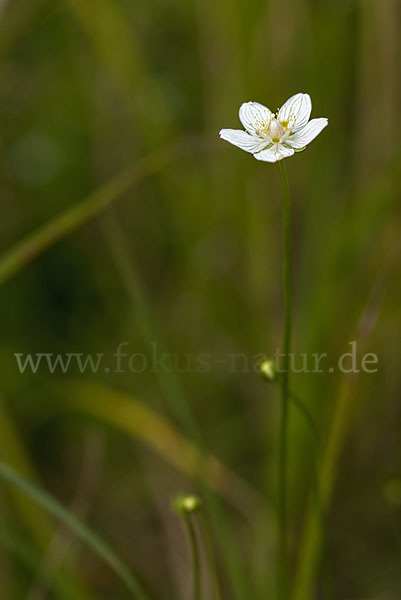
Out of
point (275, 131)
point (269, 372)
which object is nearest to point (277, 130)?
point (275, 131)

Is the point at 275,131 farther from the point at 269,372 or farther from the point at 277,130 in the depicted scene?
the point at 269,372

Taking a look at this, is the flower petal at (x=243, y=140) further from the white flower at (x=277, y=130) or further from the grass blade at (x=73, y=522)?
the grass blade at (x=73, y=522)

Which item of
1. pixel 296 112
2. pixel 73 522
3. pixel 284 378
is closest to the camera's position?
pixel 284 378

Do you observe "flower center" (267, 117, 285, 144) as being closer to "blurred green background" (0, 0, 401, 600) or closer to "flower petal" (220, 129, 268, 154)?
"flower petal" (220, 129, 268, 154)

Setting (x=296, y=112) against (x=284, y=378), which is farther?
(x=296, y=112)

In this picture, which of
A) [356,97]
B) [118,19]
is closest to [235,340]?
[356,97]

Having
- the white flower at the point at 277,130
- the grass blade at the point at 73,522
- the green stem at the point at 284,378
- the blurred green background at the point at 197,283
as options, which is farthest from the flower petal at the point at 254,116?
the grass blade at the point at 73,522

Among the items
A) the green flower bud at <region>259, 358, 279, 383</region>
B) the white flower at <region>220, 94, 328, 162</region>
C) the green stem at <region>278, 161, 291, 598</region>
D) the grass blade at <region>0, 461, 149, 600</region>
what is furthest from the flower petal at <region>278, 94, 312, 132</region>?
the grass blade at <region>0, 461, 149, 600</region>
